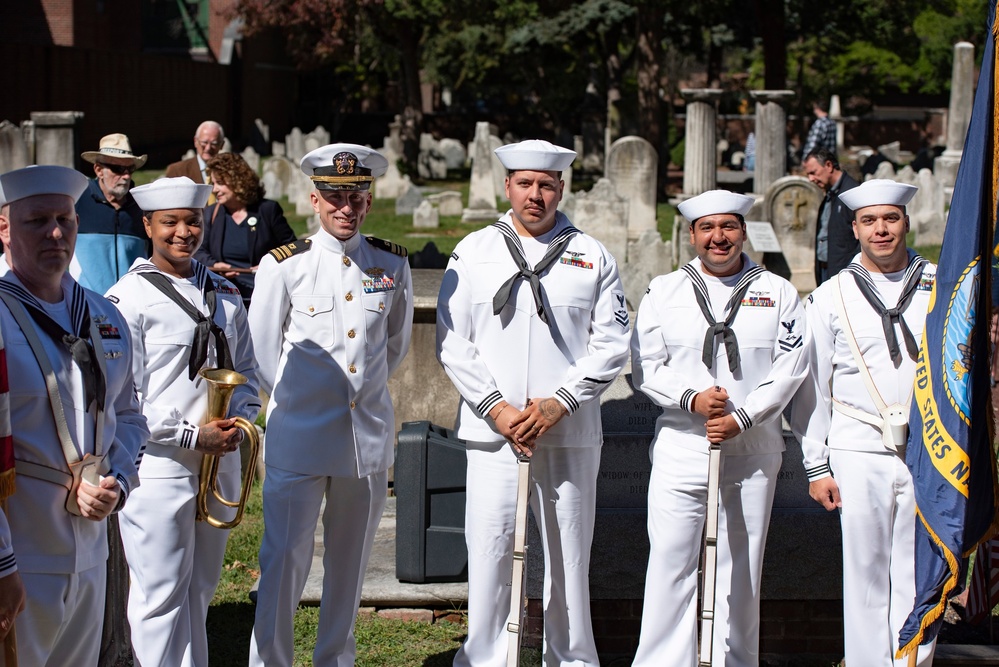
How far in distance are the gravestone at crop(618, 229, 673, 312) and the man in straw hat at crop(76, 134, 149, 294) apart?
6971 millimetres

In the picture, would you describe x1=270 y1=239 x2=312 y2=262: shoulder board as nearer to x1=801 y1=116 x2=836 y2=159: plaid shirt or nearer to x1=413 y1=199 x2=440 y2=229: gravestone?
x1=413 y1=199 x2=440 y2=229: gravestone

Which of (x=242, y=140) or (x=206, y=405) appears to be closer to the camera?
(x=206, y=405)

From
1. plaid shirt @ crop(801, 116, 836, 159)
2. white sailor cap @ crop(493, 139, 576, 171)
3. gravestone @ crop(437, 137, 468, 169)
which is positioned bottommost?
white sailor cap @ crop(493, 139, 576, 171)

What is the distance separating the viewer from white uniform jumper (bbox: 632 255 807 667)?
5.11 m

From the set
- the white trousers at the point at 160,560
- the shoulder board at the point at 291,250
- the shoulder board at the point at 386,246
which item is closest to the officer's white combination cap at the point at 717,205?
the shoulder board at the point at 386,246

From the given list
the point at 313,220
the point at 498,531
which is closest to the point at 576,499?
the point at 498,531

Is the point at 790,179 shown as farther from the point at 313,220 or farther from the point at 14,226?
the point at 14,226

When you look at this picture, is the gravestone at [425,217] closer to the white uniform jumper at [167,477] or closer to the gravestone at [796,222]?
the gravestone at [796,222]

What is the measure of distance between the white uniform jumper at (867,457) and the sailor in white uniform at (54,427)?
9.73 ft

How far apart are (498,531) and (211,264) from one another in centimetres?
314

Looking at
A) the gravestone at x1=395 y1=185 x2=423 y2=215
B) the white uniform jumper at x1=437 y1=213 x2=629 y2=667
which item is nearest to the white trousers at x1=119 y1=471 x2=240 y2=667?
the white uniform jumper at x1=437 y1=213 x2=629 y2=667

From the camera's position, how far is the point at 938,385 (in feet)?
14.9

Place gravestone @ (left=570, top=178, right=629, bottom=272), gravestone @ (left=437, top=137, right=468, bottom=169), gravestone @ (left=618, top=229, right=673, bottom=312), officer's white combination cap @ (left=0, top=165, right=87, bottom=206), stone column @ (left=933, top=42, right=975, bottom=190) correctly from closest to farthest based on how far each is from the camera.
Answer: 1. officer's white combination cap @ (left=0, top=165, right=87, bottom=206)
2. gravestone @ (left=618, top=229, right=673, bottom=312)
3. gravestone @ (left=570, top=178, right=629, bottom=272)
4. stone column @ (left=933, top=42, right=975, bottom=190)
5. gravestone @ (left=437, top=137, right=468, bottom=169)

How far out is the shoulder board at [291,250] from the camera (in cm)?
501
